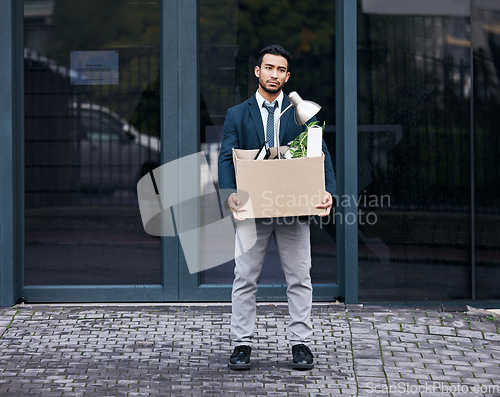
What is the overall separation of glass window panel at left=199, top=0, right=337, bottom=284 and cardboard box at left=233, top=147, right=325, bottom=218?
2096 millimetres

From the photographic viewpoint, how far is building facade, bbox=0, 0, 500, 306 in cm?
703

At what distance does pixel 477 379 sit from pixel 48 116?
4332 mm

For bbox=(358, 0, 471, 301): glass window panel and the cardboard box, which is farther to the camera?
bbox=(358, 0, 471, 301): glass window panel

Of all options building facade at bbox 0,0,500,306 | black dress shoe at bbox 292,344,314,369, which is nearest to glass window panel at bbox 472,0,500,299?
building facade at bbox 0,0,500,306

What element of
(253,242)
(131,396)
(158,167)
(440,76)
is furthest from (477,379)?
(158,167)

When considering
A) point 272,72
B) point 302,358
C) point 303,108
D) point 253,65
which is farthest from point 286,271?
point 253,65

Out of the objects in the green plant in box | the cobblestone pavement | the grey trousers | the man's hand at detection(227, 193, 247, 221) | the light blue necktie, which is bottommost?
the cobblestone pavement

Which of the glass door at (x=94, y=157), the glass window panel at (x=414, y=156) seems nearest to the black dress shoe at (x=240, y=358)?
the glass door at (x=94, y=157)

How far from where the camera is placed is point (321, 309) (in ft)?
22.7

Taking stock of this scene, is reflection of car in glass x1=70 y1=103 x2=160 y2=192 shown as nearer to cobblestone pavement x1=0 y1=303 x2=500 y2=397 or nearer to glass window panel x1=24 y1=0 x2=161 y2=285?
glass window panel x1=24 y1=0 x2=161 y2=285

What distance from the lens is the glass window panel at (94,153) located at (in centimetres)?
716

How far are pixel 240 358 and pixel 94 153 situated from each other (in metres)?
2.75

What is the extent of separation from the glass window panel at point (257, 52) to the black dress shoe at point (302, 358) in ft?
5.90

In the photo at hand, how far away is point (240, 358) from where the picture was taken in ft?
→ 17.5
